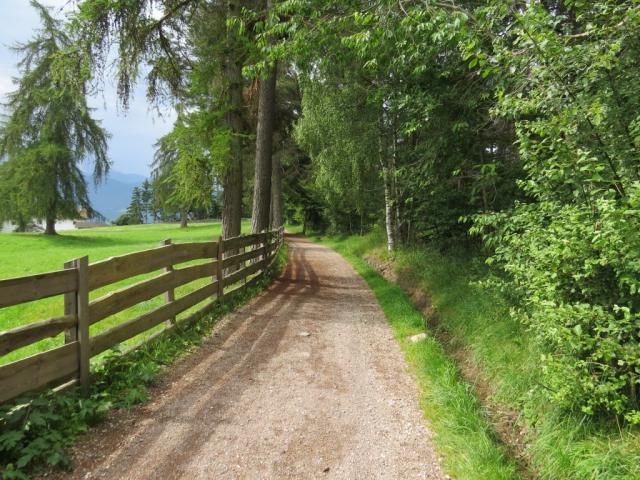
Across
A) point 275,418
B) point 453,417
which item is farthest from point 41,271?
→ point 453,417

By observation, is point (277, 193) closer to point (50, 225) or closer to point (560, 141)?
point (50, 225)

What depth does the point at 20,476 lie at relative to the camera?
8.01ft

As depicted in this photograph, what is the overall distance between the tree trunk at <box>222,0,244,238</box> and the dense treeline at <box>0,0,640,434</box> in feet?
0.13

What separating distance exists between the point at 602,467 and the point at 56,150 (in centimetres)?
3125

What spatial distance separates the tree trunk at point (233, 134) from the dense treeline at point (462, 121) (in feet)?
0.13

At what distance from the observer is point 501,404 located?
3.89 meters

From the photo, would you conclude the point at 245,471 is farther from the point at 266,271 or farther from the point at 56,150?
the point at 56,150

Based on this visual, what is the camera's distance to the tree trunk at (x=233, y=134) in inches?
382

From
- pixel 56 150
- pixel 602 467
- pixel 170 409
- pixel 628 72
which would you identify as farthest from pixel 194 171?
pixel 56 150

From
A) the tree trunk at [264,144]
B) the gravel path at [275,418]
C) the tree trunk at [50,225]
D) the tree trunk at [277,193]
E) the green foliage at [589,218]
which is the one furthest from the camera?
the tree trunk at [50,225]

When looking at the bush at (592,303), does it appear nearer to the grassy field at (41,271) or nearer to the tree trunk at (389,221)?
the grassy field at (41,271)

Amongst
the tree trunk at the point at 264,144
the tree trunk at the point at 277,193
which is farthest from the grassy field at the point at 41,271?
the tree trunk at the point at 277,193

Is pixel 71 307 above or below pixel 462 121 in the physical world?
below

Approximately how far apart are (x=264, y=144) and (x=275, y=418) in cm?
780
